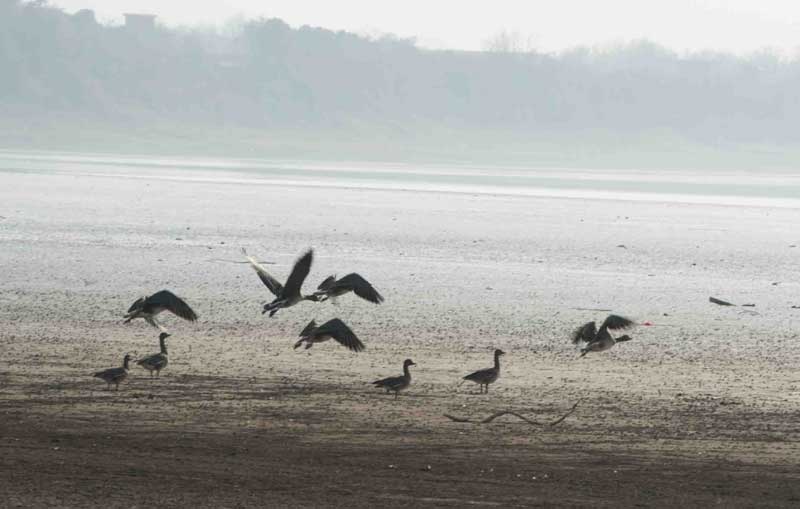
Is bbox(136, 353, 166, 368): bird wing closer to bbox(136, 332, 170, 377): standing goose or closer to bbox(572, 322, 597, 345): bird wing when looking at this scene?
bbox(136, 332, 170, 377): standing goose

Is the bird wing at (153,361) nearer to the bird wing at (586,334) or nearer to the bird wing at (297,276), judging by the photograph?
the bird wing at (297,276)

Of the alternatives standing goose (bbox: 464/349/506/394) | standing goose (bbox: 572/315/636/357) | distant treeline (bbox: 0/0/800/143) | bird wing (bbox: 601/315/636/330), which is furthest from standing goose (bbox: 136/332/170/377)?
distant treeline (bbox: 0/0/800/143)

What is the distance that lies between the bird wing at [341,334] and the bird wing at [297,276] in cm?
37

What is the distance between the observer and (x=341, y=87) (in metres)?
132

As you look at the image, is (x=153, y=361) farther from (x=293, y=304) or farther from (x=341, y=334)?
(x=341, y=334)

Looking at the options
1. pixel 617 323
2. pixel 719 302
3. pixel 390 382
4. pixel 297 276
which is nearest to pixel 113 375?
pixel 297 276

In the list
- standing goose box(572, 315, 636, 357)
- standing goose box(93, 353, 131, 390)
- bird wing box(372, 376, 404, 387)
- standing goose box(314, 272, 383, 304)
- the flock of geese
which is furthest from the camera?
standing goose box(572, 315, 636, 357)

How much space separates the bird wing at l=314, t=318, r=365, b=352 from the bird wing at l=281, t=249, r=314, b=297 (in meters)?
0.37

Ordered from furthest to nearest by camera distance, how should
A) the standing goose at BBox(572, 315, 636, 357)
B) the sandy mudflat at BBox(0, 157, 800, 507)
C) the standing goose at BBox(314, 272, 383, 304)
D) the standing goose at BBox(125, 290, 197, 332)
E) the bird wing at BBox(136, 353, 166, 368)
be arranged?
1. the standing goose at BBox(572, 315, 636, 357)
2. the standing goose at BBox(314, 272, 383, 304)
3. the standing goose at BBox(125, 290, 197, 332)
4. the bird wing at BBox(136, 353, 166, 368)
5. the sandy mudflat at BBox(0, 157, 800, 507)

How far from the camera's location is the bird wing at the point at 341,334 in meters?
12.6

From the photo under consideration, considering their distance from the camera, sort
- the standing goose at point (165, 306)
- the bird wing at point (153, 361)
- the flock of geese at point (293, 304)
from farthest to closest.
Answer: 1. the standing goose at point (165, 306)
2. the bird wing at point (153, 361)
3. the flock of geese at point (293, 304)

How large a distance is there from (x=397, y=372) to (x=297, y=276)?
1.63 m

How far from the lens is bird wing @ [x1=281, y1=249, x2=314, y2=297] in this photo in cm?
1270

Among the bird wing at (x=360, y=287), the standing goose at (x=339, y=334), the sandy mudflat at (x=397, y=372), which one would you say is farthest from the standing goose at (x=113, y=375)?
the bird wing at (x=360, y=287)
